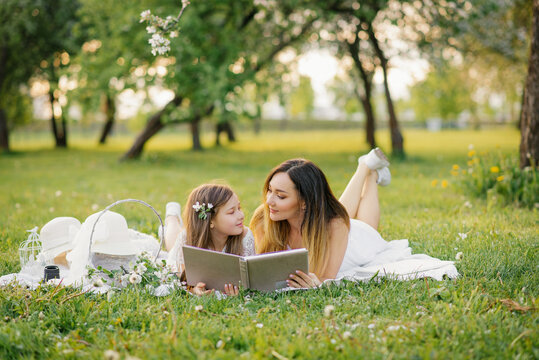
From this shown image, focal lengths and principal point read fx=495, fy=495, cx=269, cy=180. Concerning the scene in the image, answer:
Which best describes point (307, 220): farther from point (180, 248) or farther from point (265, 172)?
point (265, 172)

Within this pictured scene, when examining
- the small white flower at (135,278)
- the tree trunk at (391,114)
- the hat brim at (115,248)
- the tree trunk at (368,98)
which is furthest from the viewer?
the tree trunk at (368,98)

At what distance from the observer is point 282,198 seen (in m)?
3.68

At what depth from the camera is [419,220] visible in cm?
572

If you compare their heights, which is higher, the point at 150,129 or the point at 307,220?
the point at 150,129

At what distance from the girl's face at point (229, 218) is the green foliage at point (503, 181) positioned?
12.0 ft

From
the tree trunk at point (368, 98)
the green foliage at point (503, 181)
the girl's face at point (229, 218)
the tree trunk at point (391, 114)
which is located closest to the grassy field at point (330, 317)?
the girl's face at point (229, 218)

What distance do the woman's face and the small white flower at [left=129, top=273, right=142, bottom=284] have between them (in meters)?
1.05

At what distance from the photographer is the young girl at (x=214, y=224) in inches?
142

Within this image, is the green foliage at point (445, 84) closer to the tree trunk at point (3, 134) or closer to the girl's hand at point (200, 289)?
the girl's hand at point (200, 289)

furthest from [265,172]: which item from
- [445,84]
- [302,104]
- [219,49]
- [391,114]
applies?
[302,104]

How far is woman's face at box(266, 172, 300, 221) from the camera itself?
3666mm

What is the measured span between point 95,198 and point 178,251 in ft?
14.1

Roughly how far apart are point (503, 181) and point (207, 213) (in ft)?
14.0

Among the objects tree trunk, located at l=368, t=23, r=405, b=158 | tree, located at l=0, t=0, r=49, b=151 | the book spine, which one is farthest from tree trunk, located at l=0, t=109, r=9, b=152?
the book spine
